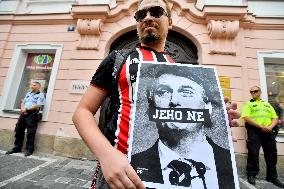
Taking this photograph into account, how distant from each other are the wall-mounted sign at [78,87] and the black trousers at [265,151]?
3.85 metres

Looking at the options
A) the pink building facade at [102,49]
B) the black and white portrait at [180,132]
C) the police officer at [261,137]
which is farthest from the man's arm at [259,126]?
the black and white portrait at [180,132]

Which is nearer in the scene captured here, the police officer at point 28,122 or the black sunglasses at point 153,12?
the black sunglasses at point 153,12

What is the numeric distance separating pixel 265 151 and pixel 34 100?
5.12 metres

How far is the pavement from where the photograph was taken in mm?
3213

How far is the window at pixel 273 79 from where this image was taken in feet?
17.4

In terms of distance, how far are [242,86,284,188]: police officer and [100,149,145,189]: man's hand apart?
13.5 ft

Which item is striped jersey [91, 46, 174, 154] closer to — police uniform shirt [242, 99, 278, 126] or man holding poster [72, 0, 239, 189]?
man holding poster [72, 0, 239, 189]

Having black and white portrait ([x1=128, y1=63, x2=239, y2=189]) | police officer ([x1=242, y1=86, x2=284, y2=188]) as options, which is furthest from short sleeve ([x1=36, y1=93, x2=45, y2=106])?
black and white portrait ([x1=128, y1=63, x2=239, y2=189])

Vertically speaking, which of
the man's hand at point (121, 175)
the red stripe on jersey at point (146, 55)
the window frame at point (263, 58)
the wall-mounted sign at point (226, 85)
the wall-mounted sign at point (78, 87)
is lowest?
the man's hand at point (121, 175)

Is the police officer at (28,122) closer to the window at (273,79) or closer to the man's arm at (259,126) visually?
the man's arm at (259,126)

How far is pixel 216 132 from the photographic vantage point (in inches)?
30.4

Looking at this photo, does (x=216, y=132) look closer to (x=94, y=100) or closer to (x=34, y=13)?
(x=94, y=100)

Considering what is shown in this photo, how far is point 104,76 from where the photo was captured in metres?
1.05

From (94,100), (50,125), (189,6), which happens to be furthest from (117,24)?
(94,100)
